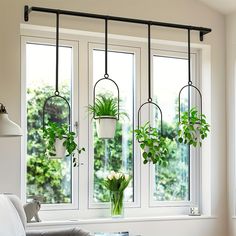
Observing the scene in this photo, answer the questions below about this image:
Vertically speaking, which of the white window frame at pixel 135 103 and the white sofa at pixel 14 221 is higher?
the white window frame at pixel 135 103

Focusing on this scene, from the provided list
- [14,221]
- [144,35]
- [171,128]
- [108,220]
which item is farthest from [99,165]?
[14,221]

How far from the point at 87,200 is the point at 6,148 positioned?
35.7 inches

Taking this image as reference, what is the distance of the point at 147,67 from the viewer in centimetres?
489

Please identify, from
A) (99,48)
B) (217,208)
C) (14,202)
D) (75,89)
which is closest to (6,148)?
(14,202)

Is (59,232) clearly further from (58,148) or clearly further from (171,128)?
(171,128)

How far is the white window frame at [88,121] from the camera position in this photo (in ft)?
14.8

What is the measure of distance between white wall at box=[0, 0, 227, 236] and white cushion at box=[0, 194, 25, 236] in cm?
47

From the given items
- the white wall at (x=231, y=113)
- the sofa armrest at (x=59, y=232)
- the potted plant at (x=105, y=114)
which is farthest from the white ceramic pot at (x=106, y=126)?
the white wall at (x=231, y=113)

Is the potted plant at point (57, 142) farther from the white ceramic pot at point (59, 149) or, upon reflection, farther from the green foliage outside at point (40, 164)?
the green foliage outside at point (40, 164)

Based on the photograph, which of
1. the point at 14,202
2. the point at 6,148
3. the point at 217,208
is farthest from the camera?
the point at 217,208

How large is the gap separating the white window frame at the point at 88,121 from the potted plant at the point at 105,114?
0.47 ft

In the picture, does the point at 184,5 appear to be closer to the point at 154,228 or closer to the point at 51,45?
the point at 51,45

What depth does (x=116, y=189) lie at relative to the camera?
454 cm

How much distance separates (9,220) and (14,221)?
7 centimetres
